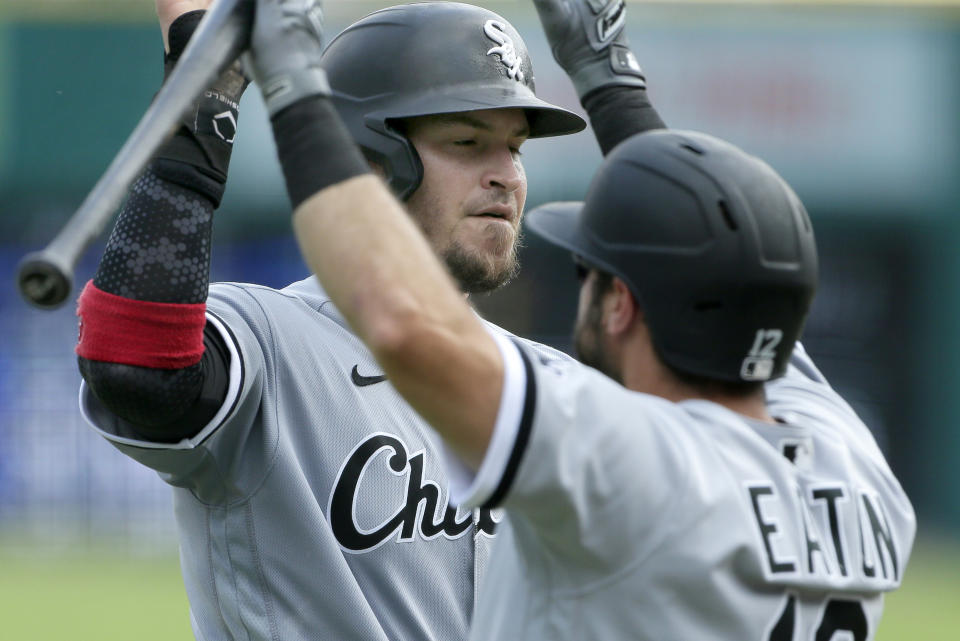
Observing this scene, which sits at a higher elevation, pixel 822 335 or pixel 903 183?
pixel 903 183

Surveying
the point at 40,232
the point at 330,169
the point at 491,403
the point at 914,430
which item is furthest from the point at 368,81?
the point at 914,430

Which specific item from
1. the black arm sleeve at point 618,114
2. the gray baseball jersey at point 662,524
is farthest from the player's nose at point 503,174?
the gray baseball jersey at point 662,524

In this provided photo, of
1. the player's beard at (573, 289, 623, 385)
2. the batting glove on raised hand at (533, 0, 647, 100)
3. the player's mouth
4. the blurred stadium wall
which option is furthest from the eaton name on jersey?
the blurred stadium wall

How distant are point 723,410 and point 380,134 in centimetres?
146

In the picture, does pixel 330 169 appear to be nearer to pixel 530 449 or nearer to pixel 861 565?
pixel 530 449

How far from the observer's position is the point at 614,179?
2.52m

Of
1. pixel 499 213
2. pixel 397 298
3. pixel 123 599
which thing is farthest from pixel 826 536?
pixel 123 599

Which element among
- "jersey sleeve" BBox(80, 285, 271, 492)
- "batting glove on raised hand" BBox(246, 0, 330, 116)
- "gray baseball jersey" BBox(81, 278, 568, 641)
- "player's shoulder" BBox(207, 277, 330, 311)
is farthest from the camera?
"player's shoulder" BBox(207, 277, 330, 311)

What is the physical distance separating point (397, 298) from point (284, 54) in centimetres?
47

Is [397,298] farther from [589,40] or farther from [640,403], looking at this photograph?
[589,40]

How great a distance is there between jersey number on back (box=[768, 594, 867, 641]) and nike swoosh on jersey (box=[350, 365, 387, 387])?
1.28 metres

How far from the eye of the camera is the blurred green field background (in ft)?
30.7

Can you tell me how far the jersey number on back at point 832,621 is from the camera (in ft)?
7.52

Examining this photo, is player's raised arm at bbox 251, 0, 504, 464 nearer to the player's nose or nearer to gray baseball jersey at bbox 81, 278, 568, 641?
gray baseball jersey at bbox 81, 278, 568, 641
